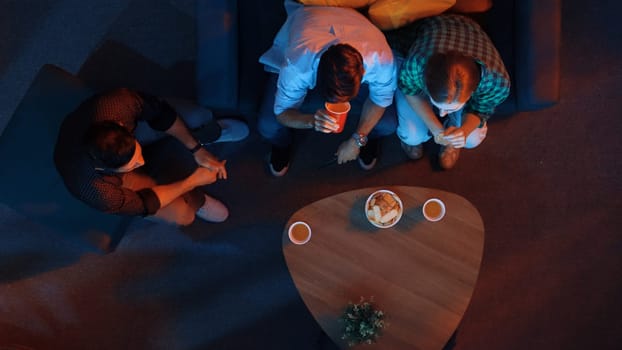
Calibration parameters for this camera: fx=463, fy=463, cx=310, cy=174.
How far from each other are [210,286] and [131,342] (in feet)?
1.68

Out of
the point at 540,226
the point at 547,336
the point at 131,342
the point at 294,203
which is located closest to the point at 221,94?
the point at 294,203

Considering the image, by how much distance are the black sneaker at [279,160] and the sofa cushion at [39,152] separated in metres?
0.94

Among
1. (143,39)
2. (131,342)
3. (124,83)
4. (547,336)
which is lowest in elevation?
(547,336)

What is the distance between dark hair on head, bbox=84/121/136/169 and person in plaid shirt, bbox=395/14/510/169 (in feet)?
3.55

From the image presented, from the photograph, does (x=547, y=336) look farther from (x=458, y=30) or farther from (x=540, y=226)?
(x=458, y=30)

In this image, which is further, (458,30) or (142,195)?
(142,195)

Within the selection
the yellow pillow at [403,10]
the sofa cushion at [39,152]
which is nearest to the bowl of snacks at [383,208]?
the yellow pillow at [403,10]

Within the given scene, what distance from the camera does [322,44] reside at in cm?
166

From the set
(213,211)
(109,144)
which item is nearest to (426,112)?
(213,211)

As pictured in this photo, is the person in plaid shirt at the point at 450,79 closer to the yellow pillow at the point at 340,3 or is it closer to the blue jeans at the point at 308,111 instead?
the blue jeans at the point at 308,111

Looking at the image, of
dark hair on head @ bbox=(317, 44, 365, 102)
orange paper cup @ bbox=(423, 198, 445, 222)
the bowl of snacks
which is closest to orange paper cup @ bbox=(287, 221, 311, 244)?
the bowl of snacks

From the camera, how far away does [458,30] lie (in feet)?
5.69

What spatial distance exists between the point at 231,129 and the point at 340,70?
980mm

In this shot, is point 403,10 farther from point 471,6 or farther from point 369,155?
point 369,155
